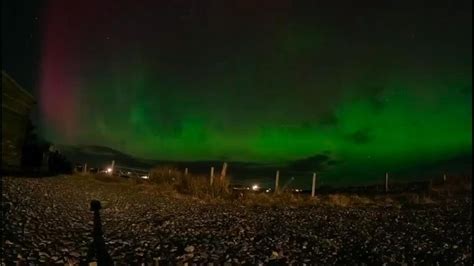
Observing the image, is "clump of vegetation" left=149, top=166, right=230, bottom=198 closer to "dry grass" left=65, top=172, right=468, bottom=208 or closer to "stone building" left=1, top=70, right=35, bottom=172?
"dry grass" left=65, top=172, right=468, bottom=208

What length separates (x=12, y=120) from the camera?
96.9ft

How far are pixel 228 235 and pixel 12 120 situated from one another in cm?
2231

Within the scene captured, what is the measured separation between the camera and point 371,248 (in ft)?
35.7

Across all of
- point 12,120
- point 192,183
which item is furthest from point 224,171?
point 12,120

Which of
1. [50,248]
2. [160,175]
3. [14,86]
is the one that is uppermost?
[14,86]

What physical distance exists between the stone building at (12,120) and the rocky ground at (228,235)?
11.4m

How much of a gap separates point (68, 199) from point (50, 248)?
10031 mm

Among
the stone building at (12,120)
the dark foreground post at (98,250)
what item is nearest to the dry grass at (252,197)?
the stone building at (12,120)

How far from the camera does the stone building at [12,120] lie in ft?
94.7

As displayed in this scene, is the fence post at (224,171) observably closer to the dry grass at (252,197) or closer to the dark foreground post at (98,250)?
the dry grass at (252,197)

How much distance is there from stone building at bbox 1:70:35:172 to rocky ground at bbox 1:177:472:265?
11405 millimetres

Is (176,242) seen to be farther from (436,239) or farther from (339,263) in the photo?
(436,239)

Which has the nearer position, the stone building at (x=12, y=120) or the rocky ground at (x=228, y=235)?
the rocky ground at (x=228, y=235)

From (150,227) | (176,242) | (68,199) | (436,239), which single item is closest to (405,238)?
(436,239)
